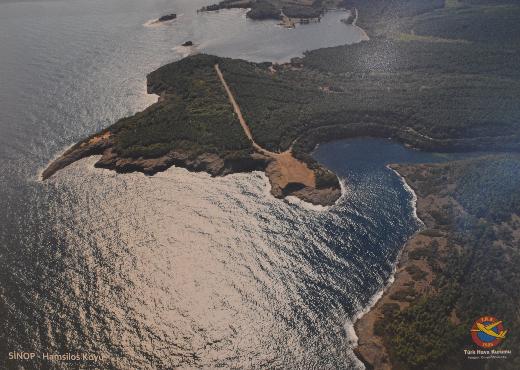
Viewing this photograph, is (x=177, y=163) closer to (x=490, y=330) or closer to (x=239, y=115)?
(x=239, y=115)

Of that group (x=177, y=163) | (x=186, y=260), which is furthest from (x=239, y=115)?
(x=186, y=260)

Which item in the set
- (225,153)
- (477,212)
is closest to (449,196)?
(477,212)

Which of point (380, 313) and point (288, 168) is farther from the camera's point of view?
point (288, 168)

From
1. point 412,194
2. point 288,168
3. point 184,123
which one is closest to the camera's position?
point 412,194

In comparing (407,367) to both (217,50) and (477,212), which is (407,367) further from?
(217,50)

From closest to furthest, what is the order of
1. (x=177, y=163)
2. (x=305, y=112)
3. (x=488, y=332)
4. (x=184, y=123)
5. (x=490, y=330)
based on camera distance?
(x=488, y=332) < (x=490, y=330) < (x=177, y=163) < (x=184, y=123) < (x=305, y=112)

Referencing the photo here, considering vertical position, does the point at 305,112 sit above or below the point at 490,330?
above

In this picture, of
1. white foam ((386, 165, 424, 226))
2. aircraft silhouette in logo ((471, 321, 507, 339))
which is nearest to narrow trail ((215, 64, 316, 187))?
white foam ((386, 165, 424, 226))

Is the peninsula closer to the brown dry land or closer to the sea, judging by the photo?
the brown dry land
